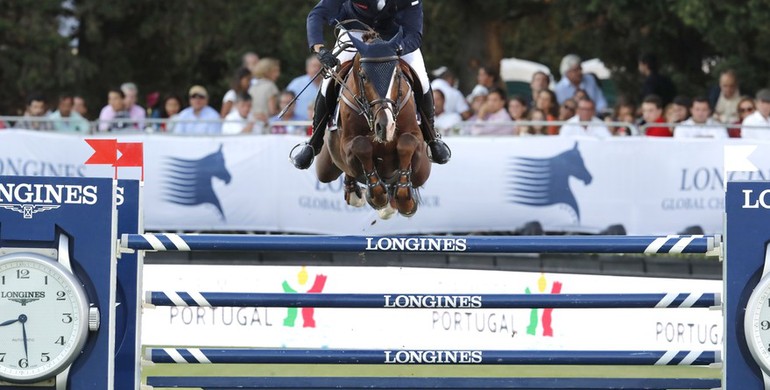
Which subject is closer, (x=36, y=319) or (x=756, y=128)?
(x=36, y=319)

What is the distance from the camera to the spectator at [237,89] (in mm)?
17000

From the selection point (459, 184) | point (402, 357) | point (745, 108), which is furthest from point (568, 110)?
point (402, 357)

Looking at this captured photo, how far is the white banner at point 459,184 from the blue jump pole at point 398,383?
6.18 m

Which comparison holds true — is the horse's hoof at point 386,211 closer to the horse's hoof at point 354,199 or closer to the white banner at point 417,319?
the horse's hoof at point 354,199

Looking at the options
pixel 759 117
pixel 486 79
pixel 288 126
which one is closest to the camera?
pixel 759 117

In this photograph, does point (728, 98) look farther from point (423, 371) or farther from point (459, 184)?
point (423, 371)

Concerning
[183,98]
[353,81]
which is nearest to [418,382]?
[353,81]

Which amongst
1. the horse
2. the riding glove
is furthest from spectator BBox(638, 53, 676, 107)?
the riding glove

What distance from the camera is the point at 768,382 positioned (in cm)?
670

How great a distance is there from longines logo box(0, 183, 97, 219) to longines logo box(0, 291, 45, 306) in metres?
0.38

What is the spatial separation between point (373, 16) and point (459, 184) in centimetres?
459

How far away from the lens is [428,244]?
280 inches

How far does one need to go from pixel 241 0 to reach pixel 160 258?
9.85 metres

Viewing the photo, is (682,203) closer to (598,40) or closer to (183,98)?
(598,40)
